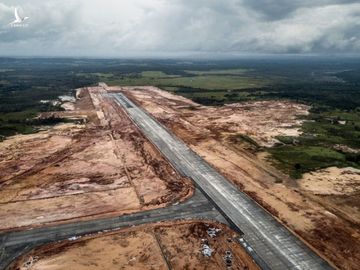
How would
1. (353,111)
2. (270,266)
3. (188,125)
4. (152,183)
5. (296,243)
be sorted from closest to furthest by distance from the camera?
(270,266) → (296,243) → (152,183) → (188,125) → (353,111)

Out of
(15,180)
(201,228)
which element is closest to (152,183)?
(201,228)

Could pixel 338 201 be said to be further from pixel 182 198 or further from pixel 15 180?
pixel 15 180

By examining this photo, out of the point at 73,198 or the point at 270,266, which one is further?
the point at 73,198

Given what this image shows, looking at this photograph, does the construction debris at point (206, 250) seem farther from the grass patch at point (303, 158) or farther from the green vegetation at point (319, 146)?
the green vegetation at point (319, 146)

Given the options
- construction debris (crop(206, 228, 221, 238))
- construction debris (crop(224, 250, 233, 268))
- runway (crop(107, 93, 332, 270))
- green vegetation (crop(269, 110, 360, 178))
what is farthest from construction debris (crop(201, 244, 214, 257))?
green vegetation (crop(269, 110, 360, 178))

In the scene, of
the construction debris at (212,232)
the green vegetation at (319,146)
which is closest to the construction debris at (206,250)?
the construction debris at (212,232)

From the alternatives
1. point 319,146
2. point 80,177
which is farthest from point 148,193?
point 319,146

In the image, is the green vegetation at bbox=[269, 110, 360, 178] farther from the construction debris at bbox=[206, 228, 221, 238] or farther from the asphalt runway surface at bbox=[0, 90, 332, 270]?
the construction debris at bbox=[206, 228, 221, 238]
